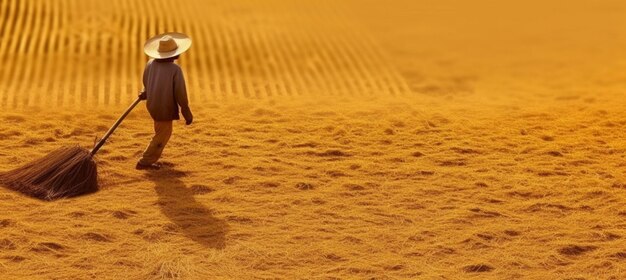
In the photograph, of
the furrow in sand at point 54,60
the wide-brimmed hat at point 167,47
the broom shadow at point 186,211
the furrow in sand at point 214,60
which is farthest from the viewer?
the furrow in sand at point 214,60

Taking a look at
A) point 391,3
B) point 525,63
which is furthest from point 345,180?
point 391,3

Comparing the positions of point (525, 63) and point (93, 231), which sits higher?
point (93, 231)

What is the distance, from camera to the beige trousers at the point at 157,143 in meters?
7.95

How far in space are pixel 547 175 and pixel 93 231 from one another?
410 cm

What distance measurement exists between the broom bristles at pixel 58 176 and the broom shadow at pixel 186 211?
601 mm

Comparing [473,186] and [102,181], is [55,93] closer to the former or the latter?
[102,181]

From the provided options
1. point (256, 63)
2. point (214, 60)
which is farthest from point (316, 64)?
point (214, 60)

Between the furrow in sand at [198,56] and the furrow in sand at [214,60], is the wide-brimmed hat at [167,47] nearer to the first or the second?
the furrow in sand at [198,56]

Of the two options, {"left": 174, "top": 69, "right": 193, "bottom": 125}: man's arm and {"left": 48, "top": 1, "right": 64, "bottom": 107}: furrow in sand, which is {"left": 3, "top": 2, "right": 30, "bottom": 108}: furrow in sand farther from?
{"left": 174, "top": 69, "right": 193, "bottom": 125}: man's arm

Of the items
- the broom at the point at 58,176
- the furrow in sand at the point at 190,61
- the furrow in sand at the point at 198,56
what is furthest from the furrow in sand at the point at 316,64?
the broom at the point at 58,176

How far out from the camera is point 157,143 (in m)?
7.96

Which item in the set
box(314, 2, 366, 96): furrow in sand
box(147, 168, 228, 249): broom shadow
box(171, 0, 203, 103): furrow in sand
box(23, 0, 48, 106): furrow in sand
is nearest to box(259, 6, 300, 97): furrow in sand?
box(314, 2, 366, 96): furrow in sand

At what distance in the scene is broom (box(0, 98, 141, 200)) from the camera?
7.36 meters

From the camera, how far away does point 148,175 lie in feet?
26.1
